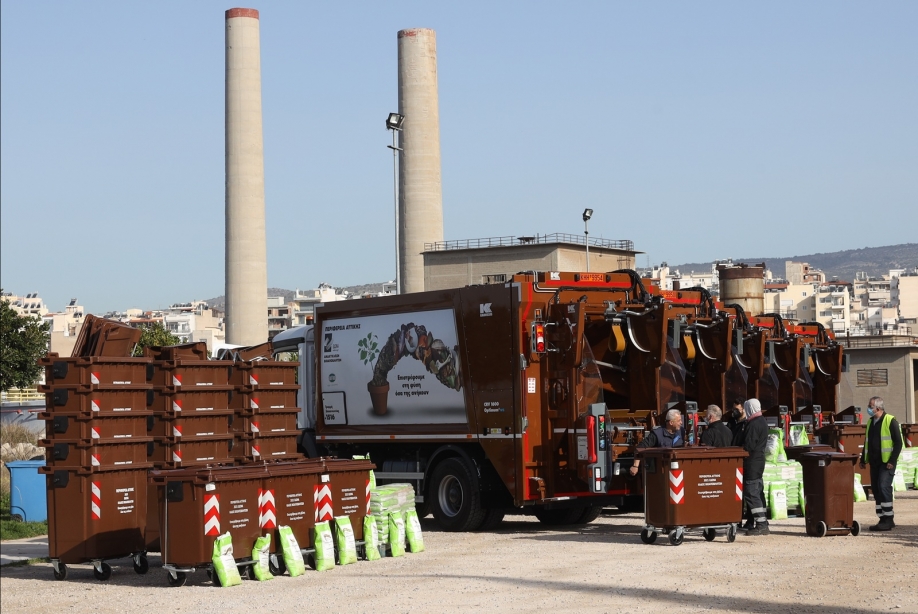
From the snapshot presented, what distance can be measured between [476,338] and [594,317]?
156 centimetres

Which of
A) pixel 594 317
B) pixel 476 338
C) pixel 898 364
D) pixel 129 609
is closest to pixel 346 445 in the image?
pixel 476 338

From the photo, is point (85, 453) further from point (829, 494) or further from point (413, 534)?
point (829, 494)

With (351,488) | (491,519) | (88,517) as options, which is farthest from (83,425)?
(491,519)

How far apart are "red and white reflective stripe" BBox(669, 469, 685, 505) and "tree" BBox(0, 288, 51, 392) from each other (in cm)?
4842

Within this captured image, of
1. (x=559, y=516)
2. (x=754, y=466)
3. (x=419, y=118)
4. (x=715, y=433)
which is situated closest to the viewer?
(x=754, y=466)

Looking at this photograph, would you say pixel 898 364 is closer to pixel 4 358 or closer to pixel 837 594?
pixel 4 358

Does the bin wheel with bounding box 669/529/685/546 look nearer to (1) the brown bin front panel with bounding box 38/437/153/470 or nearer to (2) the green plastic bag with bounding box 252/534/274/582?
(2) the green plastic bag with bounding box 252/534/274/582

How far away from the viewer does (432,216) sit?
78.2m

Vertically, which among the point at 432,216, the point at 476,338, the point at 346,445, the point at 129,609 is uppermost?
the point at 432,216

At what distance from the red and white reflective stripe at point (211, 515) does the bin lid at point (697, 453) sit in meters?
4.98

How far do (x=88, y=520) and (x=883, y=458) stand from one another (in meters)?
9.68

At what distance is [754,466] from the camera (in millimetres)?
15039

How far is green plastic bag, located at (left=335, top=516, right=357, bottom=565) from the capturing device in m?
13.6

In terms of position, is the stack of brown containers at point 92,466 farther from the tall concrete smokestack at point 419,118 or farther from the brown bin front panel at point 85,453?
the tall concrete smokestack at point 419,118
